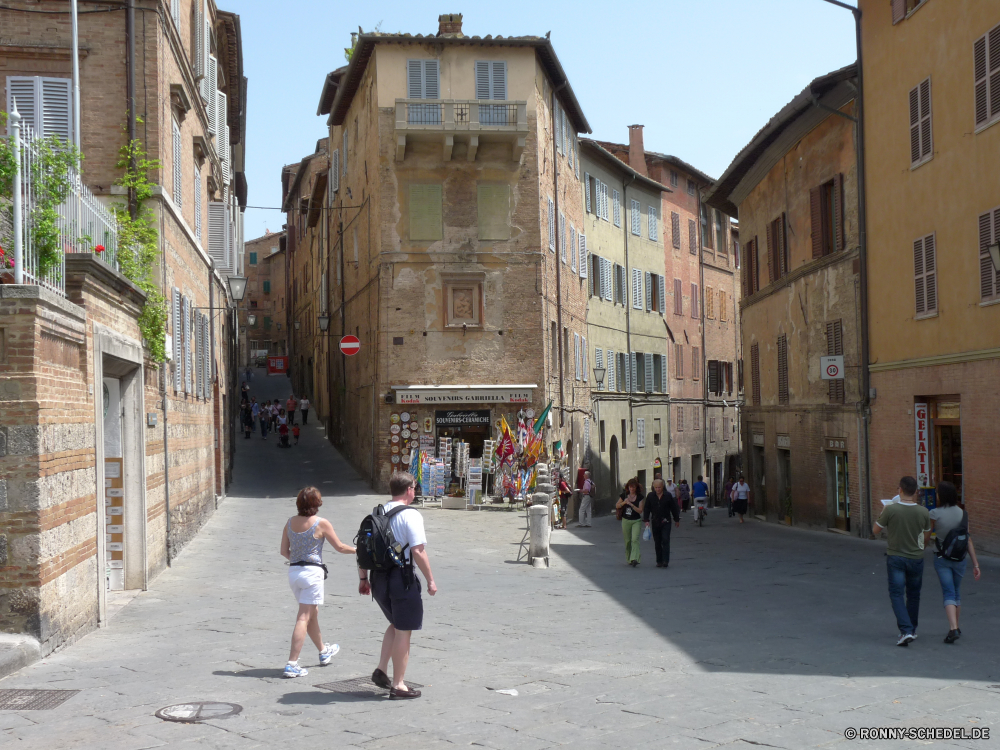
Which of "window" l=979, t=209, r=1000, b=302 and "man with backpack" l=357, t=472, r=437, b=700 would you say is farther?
"window" l=979, t=209, r=1000, b=302

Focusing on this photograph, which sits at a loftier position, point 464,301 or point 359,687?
point 464,301

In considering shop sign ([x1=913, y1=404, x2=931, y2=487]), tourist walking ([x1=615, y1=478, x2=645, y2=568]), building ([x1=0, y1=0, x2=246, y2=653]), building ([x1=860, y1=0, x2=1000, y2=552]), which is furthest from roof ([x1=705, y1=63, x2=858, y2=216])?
building ([x1=0, y1=0, x2=246, y2=653])

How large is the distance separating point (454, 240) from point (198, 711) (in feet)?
79.4

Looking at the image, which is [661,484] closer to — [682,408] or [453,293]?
[453,293]

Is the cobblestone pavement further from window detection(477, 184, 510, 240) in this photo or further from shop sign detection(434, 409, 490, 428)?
window detection(477, 184, 510, 240)

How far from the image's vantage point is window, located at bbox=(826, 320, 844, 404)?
24.1 metres

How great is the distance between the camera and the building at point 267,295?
90.7 m

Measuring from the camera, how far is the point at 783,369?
28.6m

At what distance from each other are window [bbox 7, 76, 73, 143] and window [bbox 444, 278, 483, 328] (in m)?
16.4

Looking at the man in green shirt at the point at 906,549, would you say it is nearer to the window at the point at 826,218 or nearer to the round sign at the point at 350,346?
the window at the point at 826,218

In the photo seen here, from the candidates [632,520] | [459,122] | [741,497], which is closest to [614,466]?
[741,497]

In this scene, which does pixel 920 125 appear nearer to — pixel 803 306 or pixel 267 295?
pixel 803 306

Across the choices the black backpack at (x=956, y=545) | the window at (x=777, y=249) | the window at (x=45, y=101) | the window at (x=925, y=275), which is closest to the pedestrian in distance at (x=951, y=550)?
the black backpack at (x=956, y=545)

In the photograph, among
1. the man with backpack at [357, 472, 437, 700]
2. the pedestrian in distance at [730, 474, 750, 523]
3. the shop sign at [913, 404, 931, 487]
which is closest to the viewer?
the man with backpack at [357, 472, 437, 700]
